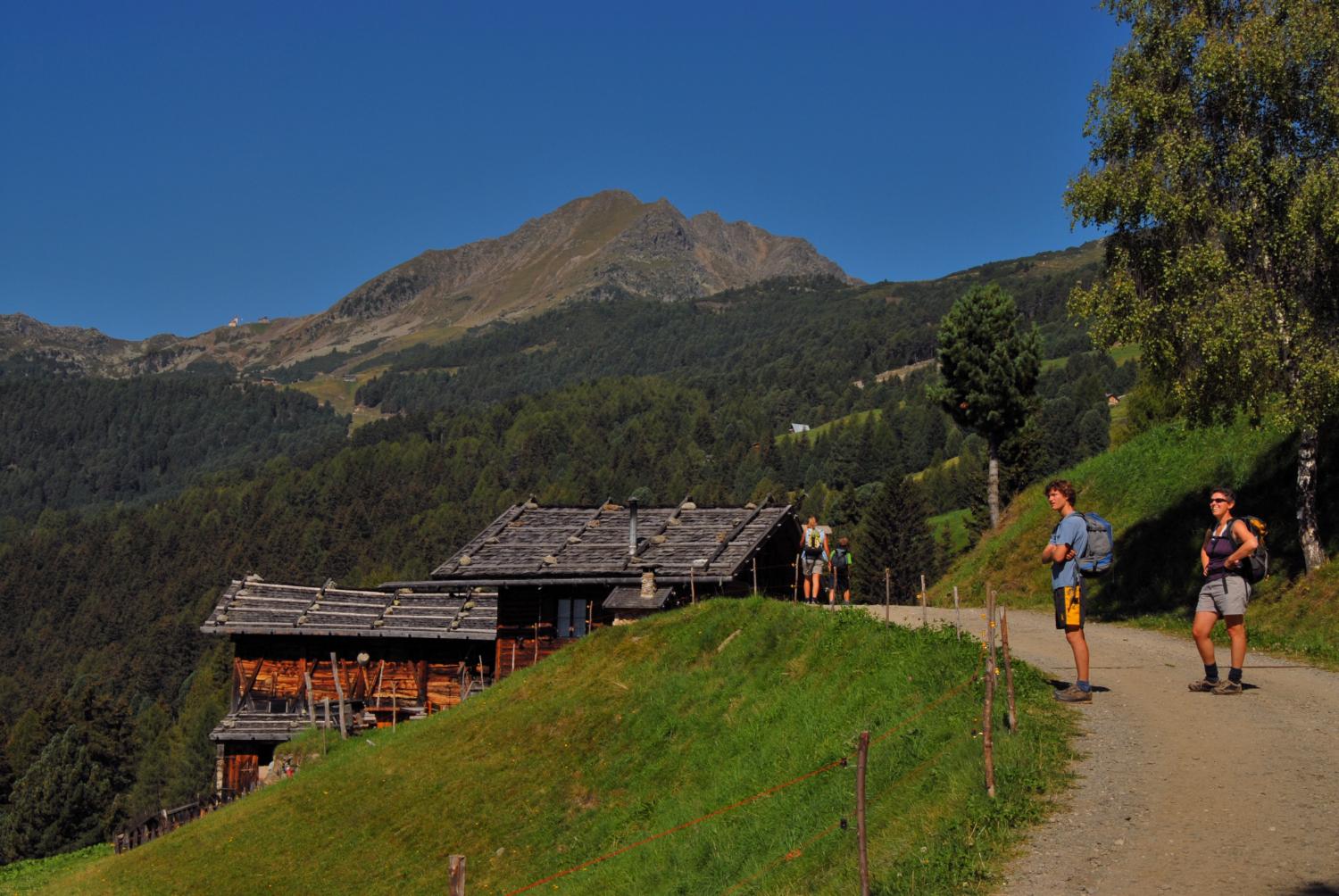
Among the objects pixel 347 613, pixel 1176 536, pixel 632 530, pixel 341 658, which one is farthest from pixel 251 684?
pixel 1176 536

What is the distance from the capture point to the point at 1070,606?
1583 cm

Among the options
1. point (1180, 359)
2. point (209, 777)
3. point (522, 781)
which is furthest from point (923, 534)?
point (522, 781)

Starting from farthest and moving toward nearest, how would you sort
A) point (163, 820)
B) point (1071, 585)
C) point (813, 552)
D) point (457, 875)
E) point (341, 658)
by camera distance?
point (341, 658) < point (163, 820) < point (813, 552) < point (1071, 585) < point (457, 875)

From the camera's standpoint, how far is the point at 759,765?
57.6ft

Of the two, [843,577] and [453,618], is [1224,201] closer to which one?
[843,577]

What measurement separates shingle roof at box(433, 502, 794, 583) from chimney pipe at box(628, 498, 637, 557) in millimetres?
183

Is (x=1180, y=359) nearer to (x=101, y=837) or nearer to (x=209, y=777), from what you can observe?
(x=101, y=837)

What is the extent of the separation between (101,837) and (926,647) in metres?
89.6

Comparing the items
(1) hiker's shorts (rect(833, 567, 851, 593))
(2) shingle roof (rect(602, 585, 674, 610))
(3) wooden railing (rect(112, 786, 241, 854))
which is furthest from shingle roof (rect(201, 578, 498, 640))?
(1) hiker's shorts (rect(833, 567, 851, 593))

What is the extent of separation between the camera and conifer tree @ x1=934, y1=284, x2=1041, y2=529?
57.4 meters

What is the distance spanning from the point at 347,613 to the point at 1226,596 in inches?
1292

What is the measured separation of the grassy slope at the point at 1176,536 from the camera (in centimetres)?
2444

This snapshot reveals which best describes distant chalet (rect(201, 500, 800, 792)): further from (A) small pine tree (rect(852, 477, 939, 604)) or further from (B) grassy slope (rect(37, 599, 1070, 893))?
(A) small pine tree (rect(852, 477, 939, 604))

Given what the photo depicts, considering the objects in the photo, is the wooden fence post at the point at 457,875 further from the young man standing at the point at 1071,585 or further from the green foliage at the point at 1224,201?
the green foliage at the point at 1224,201
